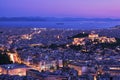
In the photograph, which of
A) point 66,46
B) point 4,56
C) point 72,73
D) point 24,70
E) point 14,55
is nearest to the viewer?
point 72,73

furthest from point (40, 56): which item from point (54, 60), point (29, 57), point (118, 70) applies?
point (118, 70)

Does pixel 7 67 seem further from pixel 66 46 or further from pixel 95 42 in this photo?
pixel 95 42

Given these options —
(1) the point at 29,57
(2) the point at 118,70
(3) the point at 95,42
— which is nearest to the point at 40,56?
(1) the point at 29,57

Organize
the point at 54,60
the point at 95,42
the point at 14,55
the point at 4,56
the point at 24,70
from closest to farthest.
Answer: the point at 24,70
the point at 54,60
the point at 4,56
the point at 14,55
the point at 95,42

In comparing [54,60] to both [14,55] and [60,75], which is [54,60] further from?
[60,75]

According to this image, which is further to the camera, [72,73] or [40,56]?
[40,56]

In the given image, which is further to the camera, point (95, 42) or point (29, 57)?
point (95, 42)

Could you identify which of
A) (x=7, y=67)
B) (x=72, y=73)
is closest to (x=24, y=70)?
(x=7, y=67)

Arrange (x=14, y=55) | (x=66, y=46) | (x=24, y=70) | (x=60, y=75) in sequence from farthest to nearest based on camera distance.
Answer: (x=66, y=46)
(x=14, y=55)
(x=24, y=70)
(x=60, y=75)

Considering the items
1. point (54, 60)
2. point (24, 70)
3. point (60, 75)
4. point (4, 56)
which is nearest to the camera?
point (60, 75)
